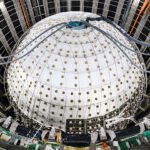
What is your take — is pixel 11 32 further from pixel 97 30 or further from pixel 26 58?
pixel 97 30

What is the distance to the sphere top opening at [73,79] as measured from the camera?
63.8ft

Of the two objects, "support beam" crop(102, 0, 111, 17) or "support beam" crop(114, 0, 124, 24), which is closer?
"support beam" crop(114, 0, 124, 24)

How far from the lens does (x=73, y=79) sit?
19359 millimetres

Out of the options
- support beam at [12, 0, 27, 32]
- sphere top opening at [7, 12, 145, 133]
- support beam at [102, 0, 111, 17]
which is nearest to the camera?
sphere top opening at [7, 12, 145, 133]

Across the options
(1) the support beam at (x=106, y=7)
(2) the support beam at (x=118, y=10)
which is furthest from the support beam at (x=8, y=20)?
(2) the support beam at (x=118, y=10)

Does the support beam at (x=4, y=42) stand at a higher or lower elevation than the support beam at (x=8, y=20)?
lower

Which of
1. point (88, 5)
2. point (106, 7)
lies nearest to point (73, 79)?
point (106, 7)

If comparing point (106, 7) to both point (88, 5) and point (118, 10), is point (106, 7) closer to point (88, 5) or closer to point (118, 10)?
point (118, 10)

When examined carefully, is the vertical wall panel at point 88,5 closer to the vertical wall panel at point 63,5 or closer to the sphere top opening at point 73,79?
the vertical wall panel at point 63,5

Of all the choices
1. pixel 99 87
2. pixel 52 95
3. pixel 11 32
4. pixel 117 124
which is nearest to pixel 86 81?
pixel 99 87

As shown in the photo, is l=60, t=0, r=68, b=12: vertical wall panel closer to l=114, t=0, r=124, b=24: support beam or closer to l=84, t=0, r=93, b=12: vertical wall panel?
l=84, t=0, r=93, b=12: vertical wall panel

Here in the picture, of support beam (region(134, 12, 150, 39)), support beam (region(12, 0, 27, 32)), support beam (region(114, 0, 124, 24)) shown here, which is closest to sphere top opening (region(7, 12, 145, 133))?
support beam (region(134, 12, 150, 39))

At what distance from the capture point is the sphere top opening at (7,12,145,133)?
1945 centimetres

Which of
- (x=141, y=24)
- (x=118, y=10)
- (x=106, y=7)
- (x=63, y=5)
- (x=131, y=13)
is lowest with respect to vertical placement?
A: (x=141, y=24)
